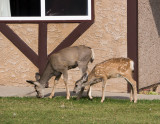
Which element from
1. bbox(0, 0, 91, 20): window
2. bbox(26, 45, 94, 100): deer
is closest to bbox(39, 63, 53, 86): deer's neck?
bbox(26, 45, 94, 100): deer

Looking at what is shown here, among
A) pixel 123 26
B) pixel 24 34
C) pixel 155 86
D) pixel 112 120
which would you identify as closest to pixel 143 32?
pixel 123 26

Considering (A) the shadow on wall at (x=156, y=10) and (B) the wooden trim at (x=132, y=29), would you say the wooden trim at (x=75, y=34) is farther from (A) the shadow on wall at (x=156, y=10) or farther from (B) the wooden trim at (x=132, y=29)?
(A) the shadow on wall at (x=156, y=10)

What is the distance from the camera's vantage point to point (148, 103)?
1220 cm

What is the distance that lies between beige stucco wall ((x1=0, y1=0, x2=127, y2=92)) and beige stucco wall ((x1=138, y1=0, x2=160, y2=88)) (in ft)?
1.71

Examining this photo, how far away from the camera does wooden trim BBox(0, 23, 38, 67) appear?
48.3 ft

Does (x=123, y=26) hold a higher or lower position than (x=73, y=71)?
higher

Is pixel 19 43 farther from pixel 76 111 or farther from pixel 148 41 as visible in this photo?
pixel 76 111

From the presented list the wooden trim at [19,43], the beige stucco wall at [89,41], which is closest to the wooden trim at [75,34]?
the beige stucco wall at [89,41]

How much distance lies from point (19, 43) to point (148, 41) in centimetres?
335

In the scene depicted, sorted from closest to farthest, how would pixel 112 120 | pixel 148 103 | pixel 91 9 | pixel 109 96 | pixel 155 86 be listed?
pixel 112 120 < pixel 148 103 < pixel 109 96 < pixel 91 9 < pixel 155 86

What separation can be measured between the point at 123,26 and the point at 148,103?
8.57 feet

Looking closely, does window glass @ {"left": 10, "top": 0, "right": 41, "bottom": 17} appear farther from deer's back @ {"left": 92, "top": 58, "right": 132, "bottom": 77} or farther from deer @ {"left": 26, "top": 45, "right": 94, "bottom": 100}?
deer's back @ {"left": 92, "top": 58, "right": 132, "bottom": 77}

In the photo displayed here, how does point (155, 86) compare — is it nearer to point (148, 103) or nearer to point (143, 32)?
point (143, 32)

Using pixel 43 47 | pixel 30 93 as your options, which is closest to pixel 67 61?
pixel 30 93
